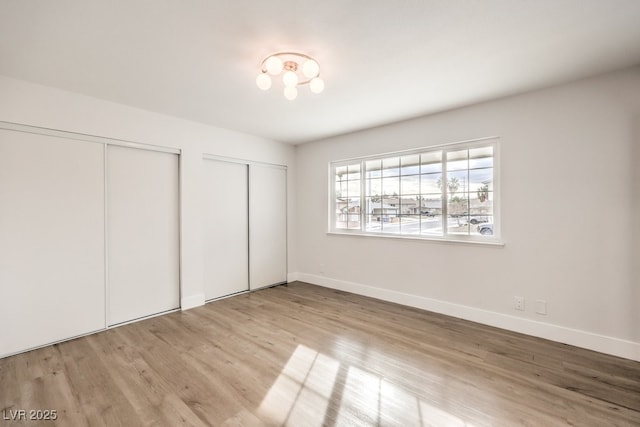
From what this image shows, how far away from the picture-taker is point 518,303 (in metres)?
3.04

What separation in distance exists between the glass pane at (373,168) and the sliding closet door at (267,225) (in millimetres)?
1566

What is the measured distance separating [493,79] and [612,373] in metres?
2.64

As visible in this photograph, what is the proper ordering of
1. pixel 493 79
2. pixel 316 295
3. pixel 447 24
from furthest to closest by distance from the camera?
pixel 316 295 → pixel 493 79 → pixel 447 24

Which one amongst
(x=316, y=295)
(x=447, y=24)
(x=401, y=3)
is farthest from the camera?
(x=316, y=295)

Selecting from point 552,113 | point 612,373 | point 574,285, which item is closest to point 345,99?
point 552,113

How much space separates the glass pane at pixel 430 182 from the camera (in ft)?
12.1

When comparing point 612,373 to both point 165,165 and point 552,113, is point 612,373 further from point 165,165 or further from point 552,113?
point 165,165

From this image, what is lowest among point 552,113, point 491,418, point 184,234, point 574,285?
point 491,418

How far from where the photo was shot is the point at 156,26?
190cm

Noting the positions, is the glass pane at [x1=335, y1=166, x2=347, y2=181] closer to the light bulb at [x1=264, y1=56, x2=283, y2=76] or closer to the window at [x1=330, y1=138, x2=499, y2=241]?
the window at [x1=330, y1=138, x2=499, y2=241]

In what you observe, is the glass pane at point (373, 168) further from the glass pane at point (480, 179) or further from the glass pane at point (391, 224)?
the glass pane at point (480, 179)

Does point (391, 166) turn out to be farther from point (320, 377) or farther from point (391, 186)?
point (320, 377)

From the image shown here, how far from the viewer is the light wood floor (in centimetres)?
184

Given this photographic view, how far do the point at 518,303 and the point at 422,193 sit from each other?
1630 millimetres
